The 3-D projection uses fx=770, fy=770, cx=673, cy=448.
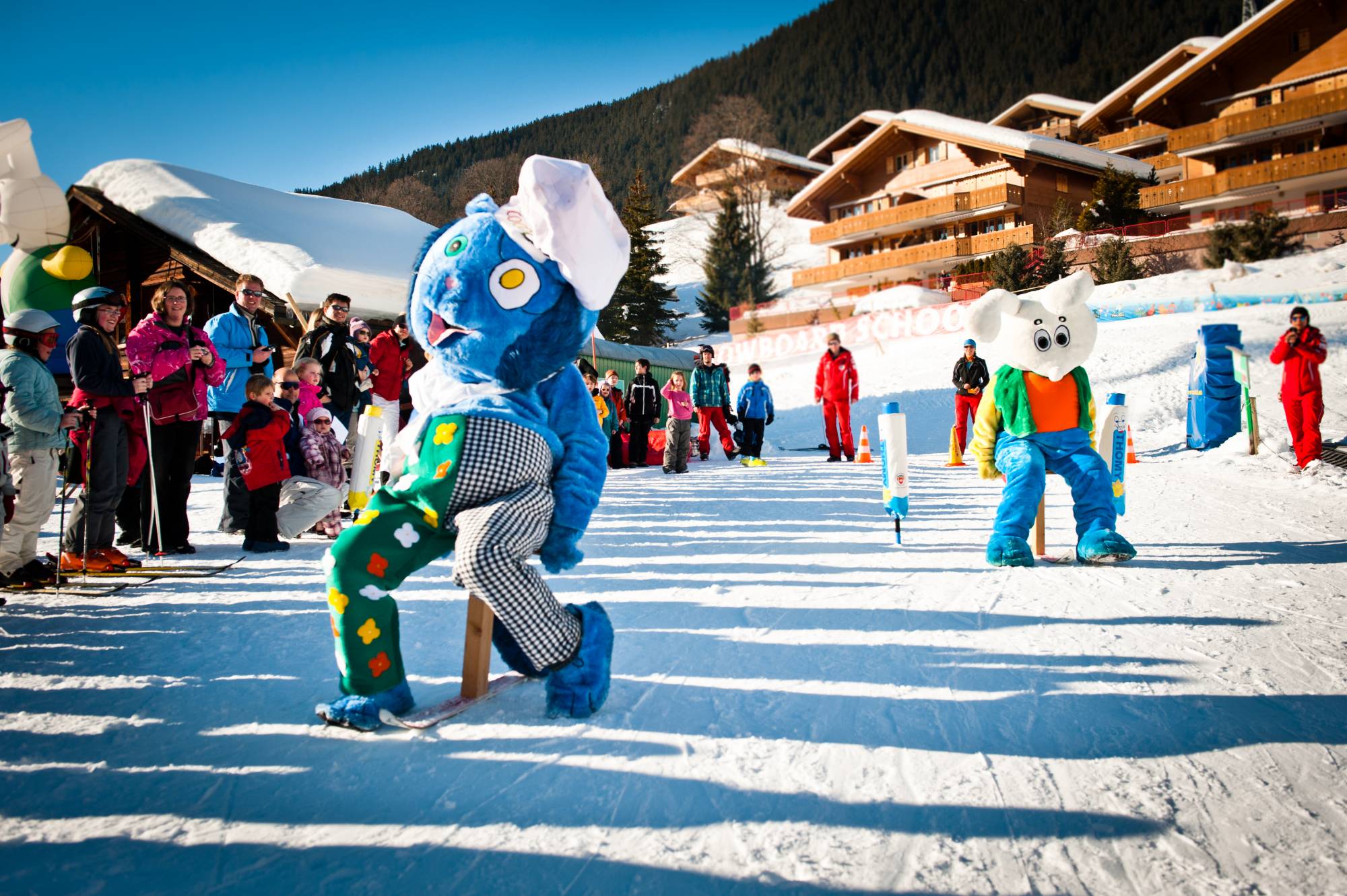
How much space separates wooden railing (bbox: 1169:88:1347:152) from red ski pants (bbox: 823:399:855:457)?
29.8 meters

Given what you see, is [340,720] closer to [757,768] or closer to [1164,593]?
[757,768]

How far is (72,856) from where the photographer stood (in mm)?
1766

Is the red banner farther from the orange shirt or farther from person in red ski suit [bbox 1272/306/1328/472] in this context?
the orange shirt

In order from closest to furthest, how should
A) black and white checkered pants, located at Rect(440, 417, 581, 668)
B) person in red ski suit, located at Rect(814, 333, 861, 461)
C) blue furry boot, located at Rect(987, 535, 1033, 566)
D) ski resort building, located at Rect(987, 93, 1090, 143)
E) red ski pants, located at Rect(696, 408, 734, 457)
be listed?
black and white checkered pants, located at Rect(440, 417, 581, 668), blue furry boot, located at Rect(987, 535, 1033, 566), person in red ski suit, located at Rect(814, 333, 861, 461), red ski pants, located at Rect(696, 408, 734, 457), ski resort building, located at Rect(987, 93, 1090, 143)

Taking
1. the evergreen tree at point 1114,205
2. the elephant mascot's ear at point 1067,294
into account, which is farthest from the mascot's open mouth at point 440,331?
the evergreen tree at point 1114,205

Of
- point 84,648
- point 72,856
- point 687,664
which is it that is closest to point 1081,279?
point 687,664

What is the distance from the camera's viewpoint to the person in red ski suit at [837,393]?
11.4m

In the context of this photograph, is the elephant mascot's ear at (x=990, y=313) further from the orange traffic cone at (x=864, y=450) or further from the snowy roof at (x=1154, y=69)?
the snowy roof at (x=1154, y=69)

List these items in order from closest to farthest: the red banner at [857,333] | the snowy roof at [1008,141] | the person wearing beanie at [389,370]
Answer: the person wearing beanie at [389,370], the red banner at [857,333], the snowy roof at [1008,141]

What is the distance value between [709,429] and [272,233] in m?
8.36

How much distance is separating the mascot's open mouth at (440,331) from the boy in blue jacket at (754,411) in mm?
9390

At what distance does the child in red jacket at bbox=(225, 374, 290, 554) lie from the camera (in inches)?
216

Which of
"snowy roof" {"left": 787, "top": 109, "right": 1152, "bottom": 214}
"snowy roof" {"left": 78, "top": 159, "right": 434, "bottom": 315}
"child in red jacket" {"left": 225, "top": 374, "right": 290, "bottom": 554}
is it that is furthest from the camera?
"snowy roof" {"left": 787, "top": 109, "right": 1152, "bottom": 214}

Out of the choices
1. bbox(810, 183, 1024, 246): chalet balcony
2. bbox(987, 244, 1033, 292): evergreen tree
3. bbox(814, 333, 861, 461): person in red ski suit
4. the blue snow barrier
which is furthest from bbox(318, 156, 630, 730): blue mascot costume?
bbox(810, 183, 1024, 246): chalet balcony
